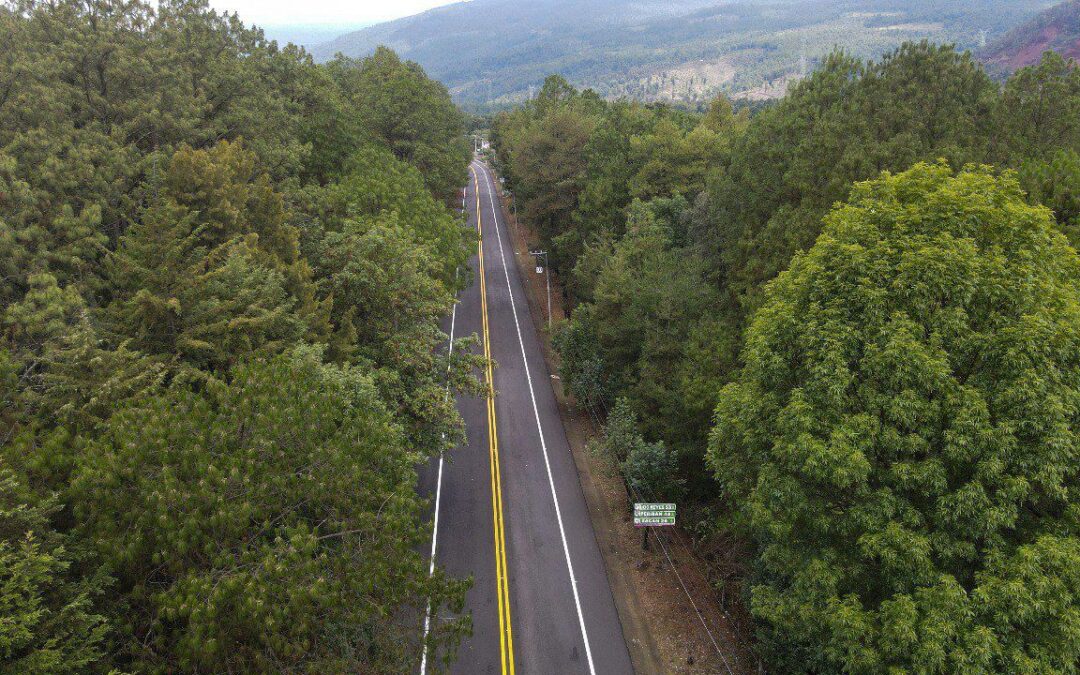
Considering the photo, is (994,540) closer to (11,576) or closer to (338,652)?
(338,652)

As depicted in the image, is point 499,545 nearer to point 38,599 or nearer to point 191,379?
point 191,379

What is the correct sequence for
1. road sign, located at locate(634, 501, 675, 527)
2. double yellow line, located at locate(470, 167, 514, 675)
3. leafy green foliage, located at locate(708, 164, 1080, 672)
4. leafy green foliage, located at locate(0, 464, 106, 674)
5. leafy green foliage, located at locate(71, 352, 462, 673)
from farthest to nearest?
road sign, located at locate(634, 501, 675, 527)
double yellow line, located at locate(470, 167, 514, 675)
leafy green foliage, located at locate(71, 352, 462, 673)
leafy green foliage, located at locate(708, 164, 1080, 672)
leafy green foliage, located at locate(0, 464, 106, 674)

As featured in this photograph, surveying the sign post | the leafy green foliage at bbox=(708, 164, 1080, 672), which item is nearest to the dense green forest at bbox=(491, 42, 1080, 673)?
the leafy green foliage at bbox=(708, 164, 1080, 672)

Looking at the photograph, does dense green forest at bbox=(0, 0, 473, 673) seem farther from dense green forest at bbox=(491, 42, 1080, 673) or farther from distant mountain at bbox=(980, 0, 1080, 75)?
distant mountain at bbox=(980, 0, 1080, 75)

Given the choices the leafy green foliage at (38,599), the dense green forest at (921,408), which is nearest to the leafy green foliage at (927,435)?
the dense green forest at (921,408)

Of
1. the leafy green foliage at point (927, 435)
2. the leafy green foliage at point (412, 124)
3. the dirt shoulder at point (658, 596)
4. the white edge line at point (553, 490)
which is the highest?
the leafy green foliage at point (412, 124)

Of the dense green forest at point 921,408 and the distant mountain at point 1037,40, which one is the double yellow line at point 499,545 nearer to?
the dense green forest at point 921,408
